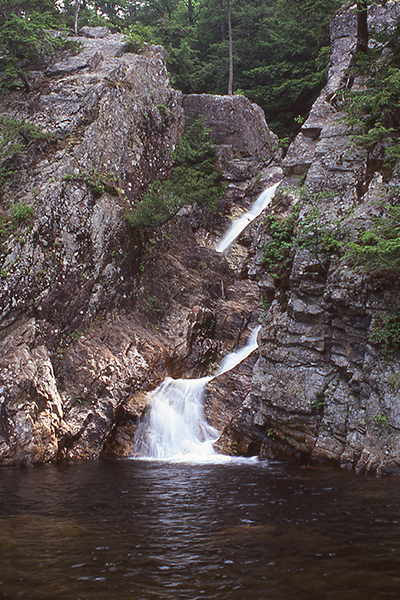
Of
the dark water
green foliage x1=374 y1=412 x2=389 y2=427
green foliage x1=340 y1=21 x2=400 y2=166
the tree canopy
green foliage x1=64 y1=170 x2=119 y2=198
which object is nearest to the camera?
the dark water

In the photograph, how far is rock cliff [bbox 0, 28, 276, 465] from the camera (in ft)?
45.5

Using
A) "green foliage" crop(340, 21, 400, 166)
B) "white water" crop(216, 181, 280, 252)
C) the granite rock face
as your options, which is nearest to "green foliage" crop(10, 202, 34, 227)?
"white water" crop(216, 181, 280, 252)

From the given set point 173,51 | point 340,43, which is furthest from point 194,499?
point 173,51

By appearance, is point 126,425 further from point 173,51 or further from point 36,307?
point 173,51

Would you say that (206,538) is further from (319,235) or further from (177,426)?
(177,426)

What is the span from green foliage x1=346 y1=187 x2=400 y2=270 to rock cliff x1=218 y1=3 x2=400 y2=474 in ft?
1.47

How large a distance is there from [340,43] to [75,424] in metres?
20.0

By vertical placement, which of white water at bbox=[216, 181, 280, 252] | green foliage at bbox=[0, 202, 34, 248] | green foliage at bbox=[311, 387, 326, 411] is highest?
white water at bbox=[216, 181, 280, 252]

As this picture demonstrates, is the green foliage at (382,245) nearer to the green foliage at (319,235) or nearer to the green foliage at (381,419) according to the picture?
the green foliage at (319,235)

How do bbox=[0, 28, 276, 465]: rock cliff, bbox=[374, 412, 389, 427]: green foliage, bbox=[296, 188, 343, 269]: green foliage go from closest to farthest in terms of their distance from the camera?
bbox=[374, 412, 389, 427]: green foliage, bbox=[296, 188, 343, 269]: green foliage, bbox=[0, 28, 276, 465]: rock cliff

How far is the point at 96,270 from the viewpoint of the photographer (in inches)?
666

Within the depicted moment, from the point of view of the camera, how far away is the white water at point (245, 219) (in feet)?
75.3

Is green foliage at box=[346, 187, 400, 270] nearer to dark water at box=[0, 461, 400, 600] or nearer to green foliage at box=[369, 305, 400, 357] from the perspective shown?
green foliage at box=[369, 305, 400, 357]

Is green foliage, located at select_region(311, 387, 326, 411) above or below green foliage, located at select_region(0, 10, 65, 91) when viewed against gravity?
below
